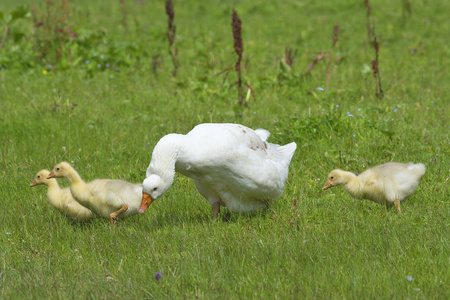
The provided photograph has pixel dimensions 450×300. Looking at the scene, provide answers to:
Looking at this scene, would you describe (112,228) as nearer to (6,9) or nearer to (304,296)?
(304,296)

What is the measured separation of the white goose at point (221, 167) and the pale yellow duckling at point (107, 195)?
45 cm

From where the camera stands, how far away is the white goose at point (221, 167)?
4734 millimetres

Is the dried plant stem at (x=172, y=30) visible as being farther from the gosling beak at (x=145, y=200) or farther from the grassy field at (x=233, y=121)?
the gosling beak at (x=145, y=200)

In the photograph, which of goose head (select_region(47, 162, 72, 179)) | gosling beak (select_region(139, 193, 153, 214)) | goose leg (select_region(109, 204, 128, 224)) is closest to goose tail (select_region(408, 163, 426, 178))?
gosling beak (select_region(139, 193, 153, 214))

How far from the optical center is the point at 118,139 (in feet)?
25.1

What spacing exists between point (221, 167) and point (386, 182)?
4.93ft

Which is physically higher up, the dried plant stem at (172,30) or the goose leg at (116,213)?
the dried plant stem at (172,30)

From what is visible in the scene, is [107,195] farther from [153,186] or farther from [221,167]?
[221,167]

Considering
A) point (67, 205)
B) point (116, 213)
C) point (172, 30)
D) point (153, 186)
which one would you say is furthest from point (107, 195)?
point (172, 30)

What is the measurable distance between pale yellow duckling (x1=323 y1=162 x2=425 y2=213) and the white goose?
2.04ft

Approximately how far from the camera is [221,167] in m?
4.91

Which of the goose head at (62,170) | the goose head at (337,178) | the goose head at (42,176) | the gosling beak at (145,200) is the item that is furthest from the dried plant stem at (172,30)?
the gosling beak at (145,200)

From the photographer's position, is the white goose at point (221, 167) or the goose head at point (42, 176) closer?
the white goose at point (221, 167)

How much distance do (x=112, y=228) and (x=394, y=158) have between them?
10.8 ft
